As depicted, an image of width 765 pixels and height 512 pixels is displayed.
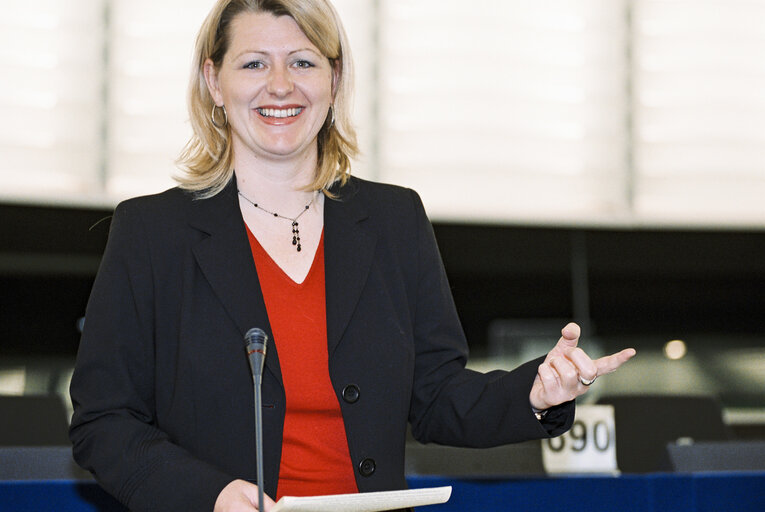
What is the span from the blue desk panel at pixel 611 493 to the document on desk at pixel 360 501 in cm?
80

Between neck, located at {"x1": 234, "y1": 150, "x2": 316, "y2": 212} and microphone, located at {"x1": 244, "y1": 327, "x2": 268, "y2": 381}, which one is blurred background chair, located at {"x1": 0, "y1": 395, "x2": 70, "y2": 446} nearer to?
neck, located at {"x1": 234, "y1": 150, "x2": 316, "y2": 212}

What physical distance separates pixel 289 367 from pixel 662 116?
12.1 ft

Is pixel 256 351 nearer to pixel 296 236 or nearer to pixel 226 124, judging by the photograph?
pixel 296 236

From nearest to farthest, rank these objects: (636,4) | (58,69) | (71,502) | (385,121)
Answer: (71,502), (58,69), (385,121), (636,4)

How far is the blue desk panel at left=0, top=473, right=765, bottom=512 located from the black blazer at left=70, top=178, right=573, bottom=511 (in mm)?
350

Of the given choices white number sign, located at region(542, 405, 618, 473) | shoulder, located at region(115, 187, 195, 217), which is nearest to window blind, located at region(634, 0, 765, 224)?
white number sign, located at region(542, 405, 618, 473)

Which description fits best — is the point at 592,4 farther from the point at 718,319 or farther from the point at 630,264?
the point at 718,319

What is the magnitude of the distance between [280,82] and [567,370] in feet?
2.36

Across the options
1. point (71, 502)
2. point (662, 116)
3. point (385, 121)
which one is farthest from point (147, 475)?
point (662, 116)

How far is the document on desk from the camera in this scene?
1.24 meters

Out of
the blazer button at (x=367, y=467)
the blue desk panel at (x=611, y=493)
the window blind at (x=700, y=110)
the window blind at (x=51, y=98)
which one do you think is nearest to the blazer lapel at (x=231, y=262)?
the blazer button at (x=367, y=467)

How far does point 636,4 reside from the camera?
4.96 meters

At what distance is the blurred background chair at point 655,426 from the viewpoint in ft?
12.3

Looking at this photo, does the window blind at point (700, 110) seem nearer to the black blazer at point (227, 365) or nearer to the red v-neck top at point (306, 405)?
the black blazer at point (227, 365)
